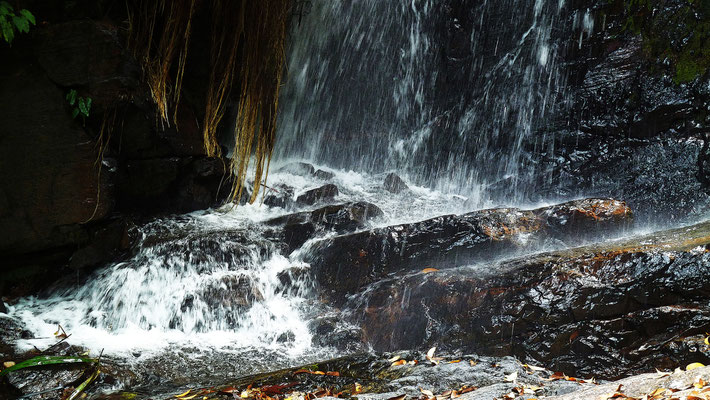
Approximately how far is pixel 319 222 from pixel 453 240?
174 cm

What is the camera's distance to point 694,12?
6934 millimetres

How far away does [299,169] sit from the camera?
9.25 metres

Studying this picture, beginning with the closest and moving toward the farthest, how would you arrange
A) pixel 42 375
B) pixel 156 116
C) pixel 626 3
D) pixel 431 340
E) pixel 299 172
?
pixel 42 375
pixel 431 340
pixel 156 116
pixel 626 3
pixel 299 172

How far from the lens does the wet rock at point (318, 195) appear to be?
24.9 feet

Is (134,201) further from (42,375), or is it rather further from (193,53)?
(42,375)

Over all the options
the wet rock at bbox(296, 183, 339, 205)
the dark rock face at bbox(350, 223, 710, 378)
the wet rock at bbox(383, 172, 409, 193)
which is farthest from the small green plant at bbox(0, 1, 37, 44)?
the wet rock at bbox(383, 172, 409, 193)

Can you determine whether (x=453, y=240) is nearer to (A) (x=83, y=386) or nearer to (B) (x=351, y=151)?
(A) (x=83, y=386)

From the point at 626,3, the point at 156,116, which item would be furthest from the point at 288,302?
the point at 626,3

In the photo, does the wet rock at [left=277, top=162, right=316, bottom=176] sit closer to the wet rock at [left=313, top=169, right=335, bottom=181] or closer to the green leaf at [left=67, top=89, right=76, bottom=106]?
the wet rock at [left=313, top=169, right=335, bottom=181]

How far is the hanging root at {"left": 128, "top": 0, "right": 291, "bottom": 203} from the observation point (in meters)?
5.58

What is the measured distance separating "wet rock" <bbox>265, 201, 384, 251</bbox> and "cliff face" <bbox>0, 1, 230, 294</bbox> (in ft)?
6.18

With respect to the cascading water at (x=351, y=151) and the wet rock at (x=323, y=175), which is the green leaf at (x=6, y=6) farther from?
the wet rock at (x=323, y=175)

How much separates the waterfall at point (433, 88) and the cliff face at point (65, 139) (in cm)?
449

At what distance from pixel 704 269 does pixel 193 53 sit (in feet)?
21.0
